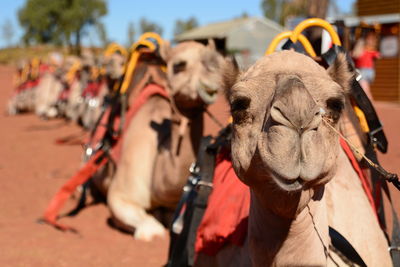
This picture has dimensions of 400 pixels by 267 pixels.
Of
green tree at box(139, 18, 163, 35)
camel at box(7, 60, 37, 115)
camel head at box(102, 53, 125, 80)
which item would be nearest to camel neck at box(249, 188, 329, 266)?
camel head at box(102, 53, 125, 80)

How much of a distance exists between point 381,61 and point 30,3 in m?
37.4

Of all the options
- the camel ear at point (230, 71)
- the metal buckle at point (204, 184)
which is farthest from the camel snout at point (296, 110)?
the metal buckle at point (204, 184)

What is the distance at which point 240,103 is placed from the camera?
1966 mm

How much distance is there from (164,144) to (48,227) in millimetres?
1517

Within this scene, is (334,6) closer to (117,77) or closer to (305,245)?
(117,77)

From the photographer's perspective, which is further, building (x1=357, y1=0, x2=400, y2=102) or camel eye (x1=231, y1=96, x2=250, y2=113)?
building (x1=357, y1=0, x2=400, y2=102)

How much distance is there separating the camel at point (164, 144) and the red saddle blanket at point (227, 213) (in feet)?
4.14

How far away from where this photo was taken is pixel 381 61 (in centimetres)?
1884

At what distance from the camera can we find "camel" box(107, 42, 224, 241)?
14.9 ft

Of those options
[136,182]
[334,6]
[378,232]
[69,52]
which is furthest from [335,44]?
[69,52]

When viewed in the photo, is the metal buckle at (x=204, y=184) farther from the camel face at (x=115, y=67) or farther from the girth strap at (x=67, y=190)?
the camel face at (x=115, y=67)

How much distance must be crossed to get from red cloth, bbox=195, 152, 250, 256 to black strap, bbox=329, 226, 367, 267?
375 millimetres

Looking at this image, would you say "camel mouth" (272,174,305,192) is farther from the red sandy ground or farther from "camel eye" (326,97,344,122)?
the red sandy ground

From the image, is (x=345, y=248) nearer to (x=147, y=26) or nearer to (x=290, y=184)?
(x=290, y=184)
